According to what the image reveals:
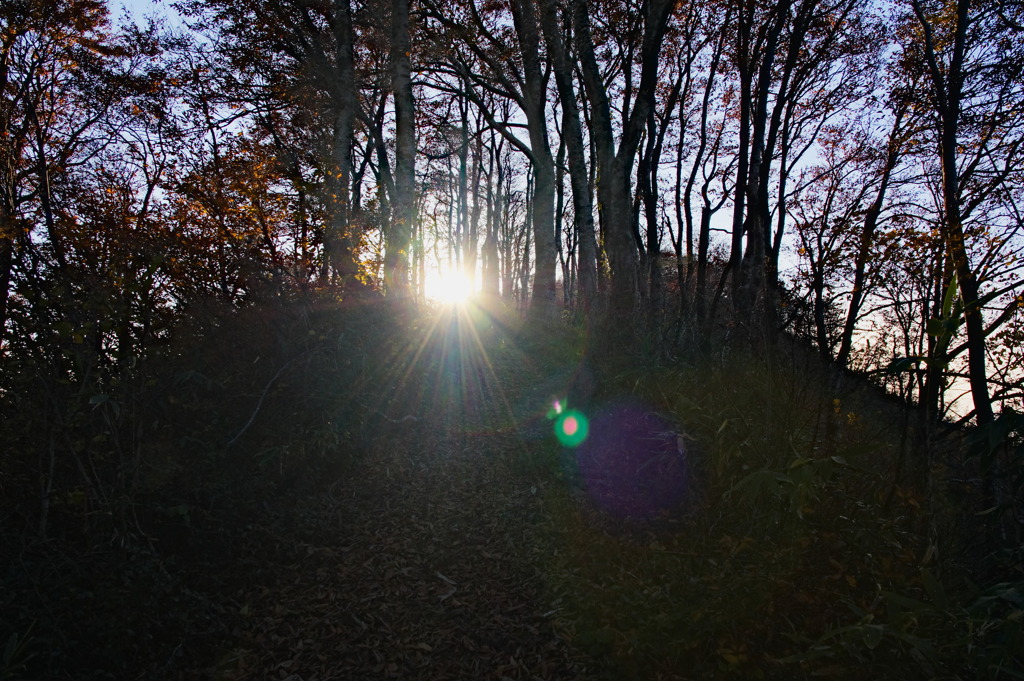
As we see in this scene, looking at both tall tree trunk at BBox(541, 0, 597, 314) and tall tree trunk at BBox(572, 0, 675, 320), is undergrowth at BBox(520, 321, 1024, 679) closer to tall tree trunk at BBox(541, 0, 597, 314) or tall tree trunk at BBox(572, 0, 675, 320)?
tall tree trunk at BBox(572, 0, 675, 320)

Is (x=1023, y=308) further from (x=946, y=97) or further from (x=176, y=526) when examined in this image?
(x=176, y=526)

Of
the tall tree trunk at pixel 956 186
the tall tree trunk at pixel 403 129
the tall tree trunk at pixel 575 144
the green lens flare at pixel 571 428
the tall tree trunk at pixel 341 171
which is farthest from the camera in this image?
the tall tree trunk at pixel 403 129

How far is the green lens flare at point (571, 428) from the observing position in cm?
503

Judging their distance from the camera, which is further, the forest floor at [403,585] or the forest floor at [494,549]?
the forest floor at [403,585]

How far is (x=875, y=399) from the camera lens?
5902 millimetres

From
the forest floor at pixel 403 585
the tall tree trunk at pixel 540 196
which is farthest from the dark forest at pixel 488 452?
the tall tree trunk at pixel 540 196

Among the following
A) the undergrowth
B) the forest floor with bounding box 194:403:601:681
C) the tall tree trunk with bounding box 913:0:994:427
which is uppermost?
the tall tree trunk with bounding box 913:0:994:427

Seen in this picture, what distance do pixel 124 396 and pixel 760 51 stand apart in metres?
9.05

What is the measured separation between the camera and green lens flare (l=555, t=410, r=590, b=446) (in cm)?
503

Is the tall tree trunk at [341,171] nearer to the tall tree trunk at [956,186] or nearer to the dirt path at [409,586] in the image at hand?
the dirt path at [409,586]

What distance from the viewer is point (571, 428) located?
5289 millimetres

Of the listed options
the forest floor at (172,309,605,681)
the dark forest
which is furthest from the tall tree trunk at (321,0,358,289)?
the forest floor at (172,309,605,681)

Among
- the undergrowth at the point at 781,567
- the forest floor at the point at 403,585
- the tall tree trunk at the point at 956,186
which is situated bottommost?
the forest floor at the point at 403,585

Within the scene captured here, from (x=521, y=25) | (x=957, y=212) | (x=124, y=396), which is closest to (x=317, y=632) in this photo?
(x=124, y=396)
